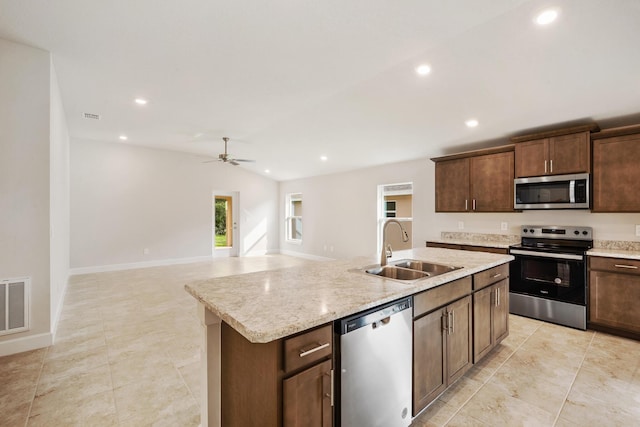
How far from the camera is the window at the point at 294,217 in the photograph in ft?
28.6

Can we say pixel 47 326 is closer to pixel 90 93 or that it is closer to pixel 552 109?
pixel 90 93

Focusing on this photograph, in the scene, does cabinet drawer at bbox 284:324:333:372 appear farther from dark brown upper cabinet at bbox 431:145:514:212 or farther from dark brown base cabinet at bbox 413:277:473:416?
dark brown upper cabinet at bbox 431:145:514:212

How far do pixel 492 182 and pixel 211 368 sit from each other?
13.7ft

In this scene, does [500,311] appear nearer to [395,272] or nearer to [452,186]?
[395,272]

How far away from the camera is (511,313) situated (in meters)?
3.67

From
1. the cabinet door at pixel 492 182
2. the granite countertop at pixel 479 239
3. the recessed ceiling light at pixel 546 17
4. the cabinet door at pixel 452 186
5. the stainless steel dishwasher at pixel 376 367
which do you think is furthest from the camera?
the cabinet door at pixel 452 186

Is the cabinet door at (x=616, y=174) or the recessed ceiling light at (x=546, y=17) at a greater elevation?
the recessed ceiling light at (x=546, y=17)

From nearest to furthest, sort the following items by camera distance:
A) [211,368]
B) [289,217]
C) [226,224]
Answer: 1. [211,368]
2. [226,224]
3. [289,217]

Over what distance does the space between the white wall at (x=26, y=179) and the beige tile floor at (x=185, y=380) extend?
0.42 meters

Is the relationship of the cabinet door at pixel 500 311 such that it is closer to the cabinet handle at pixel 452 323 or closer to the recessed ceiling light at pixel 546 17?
the cabinet handle at pixel 452 323

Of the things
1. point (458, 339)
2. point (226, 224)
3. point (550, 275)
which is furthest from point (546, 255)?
point (226, 224)

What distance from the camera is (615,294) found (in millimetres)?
2955

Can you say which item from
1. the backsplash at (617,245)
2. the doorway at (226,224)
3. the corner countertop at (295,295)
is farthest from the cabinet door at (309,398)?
the doorway at (226,224)

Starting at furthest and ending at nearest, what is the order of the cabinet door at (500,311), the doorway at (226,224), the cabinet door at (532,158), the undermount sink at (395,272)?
the doorway at (226,224)
the cabinet door at (532,158)
the cabinet door at (500,311)
the undermount sink at (395,272)
